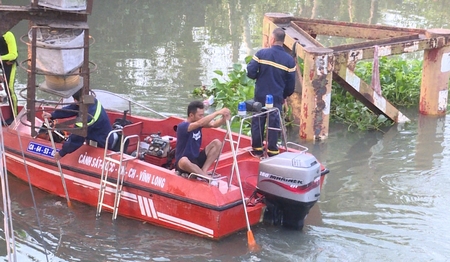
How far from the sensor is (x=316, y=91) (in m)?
9.40

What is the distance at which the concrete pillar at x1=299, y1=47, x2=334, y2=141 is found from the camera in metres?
9.30

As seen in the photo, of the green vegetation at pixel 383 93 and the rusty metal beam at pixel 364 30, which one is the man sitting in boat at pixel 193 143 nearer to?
the green vegetation at pixel 383 93

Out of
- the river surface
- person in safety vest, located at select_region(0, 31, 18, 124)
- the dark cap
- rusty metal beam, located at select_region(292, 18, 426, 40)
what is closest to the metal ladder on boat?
the river surface

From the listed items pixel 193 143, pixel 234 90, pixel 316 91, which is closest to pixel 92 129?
pixel 193 143

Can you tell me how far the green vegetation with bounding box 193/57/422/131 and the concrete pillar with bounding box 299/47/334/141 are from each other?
3.07 feet

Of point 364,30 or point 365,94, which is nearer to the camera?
point 365,94

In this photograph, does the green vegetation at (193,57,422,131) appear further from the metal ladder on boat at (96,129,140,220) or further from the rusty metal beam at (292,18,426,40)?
the metal ladder on boat at (96,129,140,220)

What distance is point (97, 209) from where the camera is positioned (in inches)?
293

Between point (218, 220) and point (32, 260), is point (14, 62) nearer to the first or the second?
point (32, 260)

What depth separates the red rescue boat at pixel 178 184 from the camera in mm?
6668

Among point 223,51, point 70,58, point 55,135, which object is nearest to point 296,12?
point 223,51

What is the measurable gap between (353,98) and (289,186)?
4718 mm

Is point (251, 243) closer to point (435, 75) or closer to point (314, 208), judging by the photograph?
point (314, 208)

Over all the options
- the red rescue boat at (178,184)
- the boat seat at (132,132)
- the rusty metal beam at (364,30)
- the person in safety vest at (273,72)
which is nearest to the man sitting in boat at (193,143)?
the red rescue boat at (178,184)
